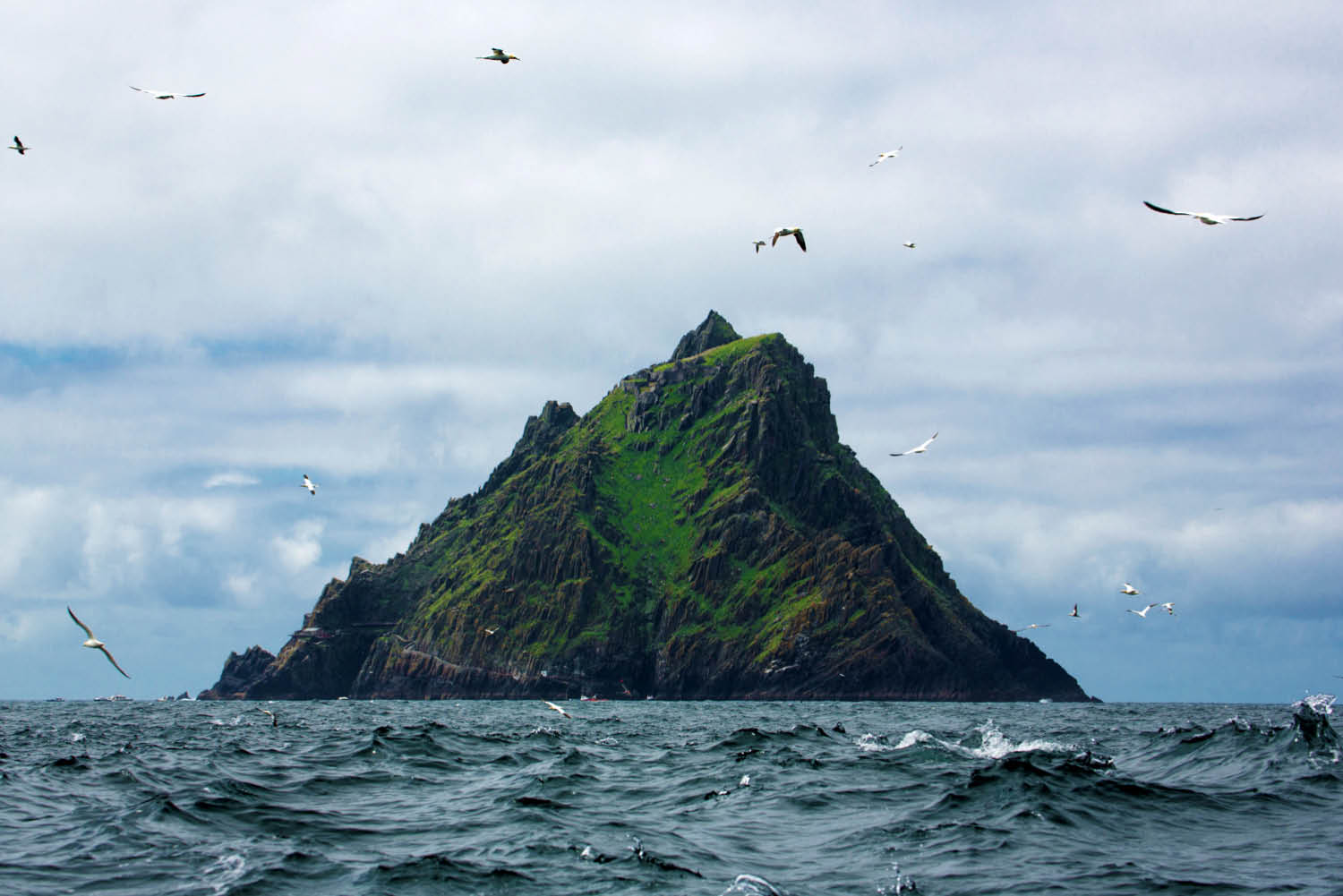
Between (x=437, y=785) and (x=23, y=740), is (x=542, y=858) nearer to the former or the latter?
(x=437, y=785)

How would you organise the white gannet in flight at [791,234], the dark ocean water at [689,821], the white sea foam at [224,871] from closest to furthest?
the white sea foam at [224,871]
the dark ocean water at [689,821]
the white gannet in flight at [791,234]

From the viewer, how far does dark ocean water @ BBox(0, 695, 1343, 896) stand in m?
20.7

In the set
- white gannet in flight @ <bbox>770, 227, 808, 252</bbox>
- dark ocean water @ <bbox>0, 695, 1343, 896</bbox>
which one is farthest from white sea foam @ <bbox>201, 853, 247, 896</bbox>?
white gannet in flight @ <bbox>770, 227, 808, 252</bbox>

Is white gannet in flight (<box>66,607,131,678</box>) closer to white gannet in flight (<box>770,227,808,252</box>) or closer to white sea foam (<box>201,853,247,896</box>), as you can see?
white sea foam (<box>201,853,247,896</box>)

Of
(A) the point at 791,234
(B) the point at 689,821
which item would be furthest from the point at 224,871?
(A) the point at 791,234

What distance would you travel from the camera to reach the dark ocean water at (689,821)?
20.7m

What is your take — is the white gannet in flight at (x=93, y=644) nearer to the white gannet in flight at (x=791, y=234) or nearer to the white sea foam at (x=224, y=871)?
the white sea foam at (x=224, y=871)

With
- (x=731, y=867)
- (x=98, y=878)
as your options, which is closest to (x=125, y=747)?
(x=98, y=878)

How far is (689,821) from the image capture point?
1091 inches

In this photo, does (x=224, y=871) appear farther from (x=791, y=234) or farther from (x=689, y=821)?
(x=791, y=234)

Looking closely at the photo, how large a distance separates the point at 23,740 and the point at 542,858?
49475 mm

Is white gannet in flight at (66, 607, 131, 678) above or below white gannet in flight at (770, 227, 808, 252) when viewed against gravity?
below

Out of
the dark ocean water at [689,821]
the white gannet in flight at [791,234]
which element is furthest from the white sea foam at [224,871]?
the white gannet in flight at [791,234]

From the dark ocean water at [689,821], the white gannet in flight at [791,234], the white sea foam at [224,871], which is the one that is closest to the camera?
the white sea foam at [224,871]
